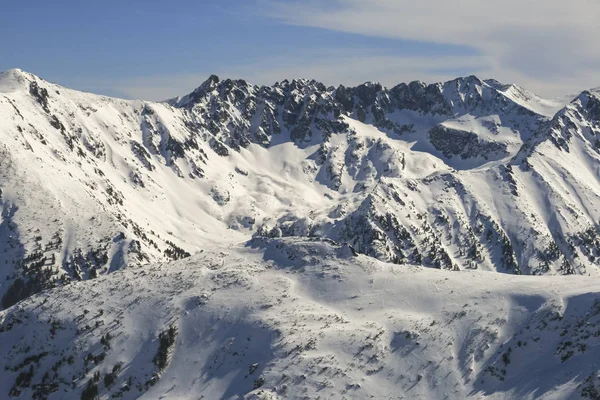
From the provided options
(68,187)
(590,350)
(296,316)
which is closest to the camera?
(590,350)

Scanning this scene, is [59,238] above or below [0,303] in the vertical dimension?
above

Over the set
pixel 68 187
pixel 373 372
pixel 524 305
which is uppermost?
pixel 68 187

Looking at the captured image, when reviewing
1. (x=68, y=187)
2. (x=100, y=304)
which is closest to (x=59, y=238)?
(x=68, y=187)

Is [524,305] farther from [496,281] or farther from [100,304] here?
[100,304]

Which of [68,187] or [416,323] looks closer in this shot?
[416,323]

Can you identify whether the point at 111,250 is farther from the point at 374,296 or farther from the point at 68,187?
the point at 374,296

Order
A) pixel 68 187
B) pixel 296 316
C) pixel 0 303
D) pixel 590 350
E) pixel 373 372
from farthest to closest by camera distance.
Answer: pixel 68 187, pixel 0 303, pixel 296 316, pixel 373 372, pixel 590 350
